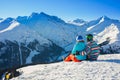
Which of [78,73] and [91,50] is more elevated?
[91,50]

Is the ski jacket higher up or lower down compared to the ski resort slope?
higher up

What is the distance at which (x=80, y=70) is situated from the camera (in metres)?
15.5

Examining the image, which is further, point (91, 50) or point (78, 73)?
point (91, 50)

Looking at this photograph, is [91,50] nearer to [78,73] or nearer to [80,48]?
[80,48]

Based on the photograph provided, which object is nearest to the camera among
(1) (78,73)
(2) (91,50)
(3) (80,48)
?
(1) (78,73)

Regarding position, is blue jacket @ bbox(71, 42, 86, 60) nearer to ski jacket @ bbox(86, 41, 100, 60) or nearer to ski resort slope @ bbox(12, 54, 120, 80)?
ski jacket @ bbox(86, 41, 100, 60)

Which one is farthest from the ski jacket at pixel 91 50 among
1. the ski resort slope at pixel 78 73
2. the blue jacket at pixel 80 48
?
the ski resort slope at pixel 78 73

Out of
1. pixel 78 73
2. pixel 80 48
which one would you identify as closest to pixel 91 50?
pixel 80 48

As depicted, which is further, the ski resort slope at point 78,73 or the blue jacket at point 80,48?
the blue jacket at point 80,48

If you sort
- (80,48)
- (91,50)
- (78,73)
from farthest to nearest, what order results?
(80,48), (91,50), (78,73)

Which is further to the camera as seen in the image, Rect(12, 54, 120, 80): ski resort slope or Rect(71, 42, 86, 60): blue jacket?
Rect(71, 42, 86, 60): blue jacket

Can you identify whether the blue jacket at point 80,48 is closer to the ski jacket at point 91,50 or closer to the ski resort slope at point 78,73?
the ski jacket at point 91,50

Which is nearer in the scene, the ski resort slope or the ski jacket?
the ski resort slope

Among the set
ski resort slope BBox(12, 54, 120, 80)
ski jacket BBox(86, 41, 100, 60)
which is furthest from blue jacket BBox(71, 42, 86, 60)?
ski resort slope BBox(12, 54, 120, 80)
